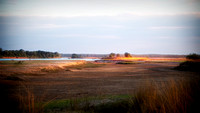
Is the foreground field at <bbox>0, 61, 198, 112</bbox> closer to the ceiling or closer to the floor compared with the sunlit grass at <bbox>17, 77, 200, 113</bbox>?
closer to the floor

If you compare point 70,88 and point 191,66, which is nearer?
point 70,88

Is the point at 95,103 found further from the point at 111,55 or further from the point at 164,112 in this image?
the point at 111,55

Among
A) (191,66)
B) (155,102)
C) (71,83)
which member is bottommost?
(71,83)

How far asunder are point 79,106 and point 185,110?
4.42 meters

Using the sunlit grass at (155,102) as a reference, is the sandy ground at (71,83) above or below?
below

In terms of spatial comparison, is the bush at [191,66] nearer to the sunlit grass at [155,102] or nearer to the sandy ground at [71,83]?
the sandy ground at [71,83]

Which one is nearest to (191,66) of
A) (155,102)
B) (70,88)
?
(70,88)

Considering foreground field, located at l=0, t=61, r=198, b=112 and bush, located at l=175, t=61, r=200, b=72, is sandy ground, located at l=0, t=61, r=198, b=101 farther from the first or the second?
bush, located at l=175, t=61, r=200, b=72

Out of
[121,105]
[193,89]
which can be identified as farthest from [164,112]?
[121,105]

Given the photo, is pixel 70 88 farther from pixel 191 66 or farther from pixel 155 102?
pixel 191 66

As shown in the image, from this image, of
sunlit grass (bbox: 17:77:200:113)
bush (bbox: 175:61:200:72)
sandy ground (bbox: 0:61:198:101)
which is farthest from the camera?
bush (bbox: 175:61:200:72)

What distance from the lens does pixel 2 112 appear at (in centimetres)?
540

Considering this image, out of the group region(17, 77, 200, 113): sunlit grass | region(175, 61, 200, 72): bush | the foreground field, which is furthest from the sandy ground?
region(175, 61, 200, 72): bush

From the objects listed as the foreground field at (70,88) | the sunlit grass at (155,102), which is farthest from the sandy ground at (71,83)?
the sunlit grass at (155,102)
